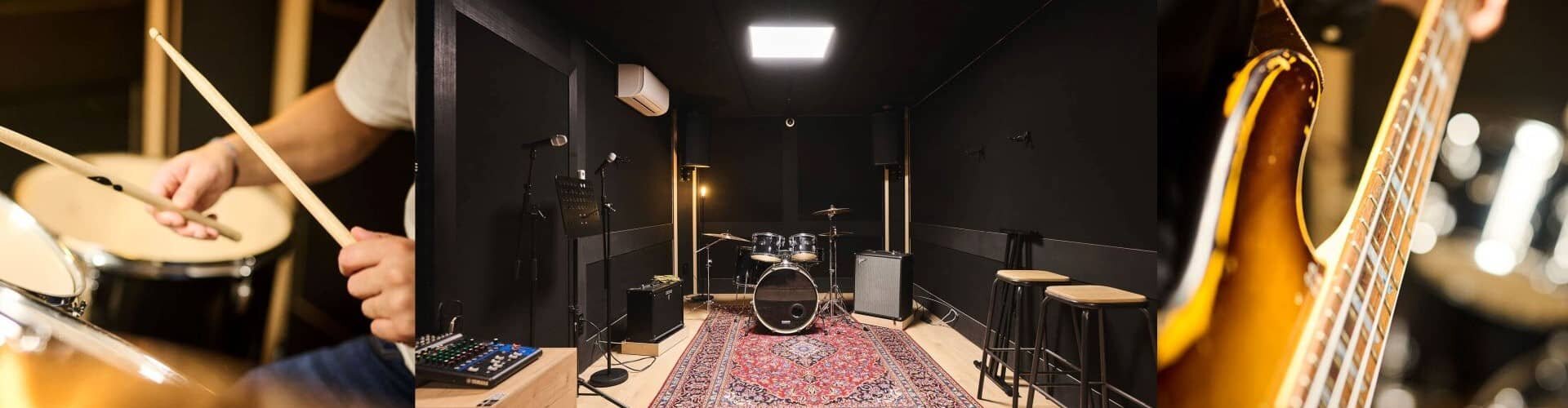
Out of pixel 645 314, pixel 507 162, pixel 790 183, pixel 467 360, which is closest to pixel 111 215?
pixel 467 360

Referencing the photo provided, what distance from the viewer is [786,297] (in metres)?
4.12

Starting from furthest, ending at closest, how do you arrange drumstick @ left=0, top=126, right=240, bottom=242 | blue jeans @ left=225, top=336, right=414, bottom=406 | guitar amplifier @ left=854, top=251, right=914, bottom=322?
guitar amplifier @ left=854, top=251, right=914, bottom=322 < blue jeans @ left=225, top=336, right=414, bottom=406 < drumstick @ left=0, top=126, right=240, bottom=242

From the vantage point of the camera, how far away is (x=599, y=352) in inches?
143

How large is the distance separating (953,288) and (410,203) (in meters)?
4.17

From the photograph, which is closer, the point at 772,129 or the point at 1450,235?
the point at 1450,235

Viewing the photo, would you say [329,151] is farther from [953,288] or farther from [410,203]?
[953,288]

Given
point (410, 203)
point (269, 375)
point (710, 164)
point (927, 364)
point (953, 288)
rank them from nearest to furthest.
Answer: point (269, 375) < point (410, 203) < point (927, 364) < point (953, 288) < point (710, 164)

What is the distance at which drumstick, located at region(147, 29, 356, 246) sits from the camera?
705 millimetres

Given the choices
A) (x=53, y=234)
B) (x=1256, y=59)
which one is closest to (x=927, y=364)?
(x=1256, y=59)

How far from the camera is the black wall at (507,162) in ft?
6.16

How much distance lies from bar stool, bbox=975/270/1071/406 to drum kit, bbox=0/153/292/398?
2.48m

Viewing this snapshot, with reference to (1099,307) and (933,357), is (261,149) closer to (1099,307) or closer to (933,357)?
(1099,307)

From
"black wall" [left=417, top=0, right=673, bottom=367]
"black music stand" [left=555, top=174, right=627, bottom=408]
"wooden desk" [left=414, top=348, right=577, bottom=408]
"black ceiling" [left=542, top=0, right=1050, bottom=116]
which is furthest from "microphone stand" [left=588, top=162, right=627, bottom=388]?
"wooden desk" [left=414, top=348, right=577, bottom=408]

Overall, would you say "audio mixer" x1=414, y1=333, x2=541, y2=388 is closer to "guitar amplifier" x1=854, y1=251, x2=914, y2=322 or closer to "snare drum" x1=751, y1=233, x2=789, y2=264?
"snare drum" x1=751, y1=233, x2=789, y2=264
